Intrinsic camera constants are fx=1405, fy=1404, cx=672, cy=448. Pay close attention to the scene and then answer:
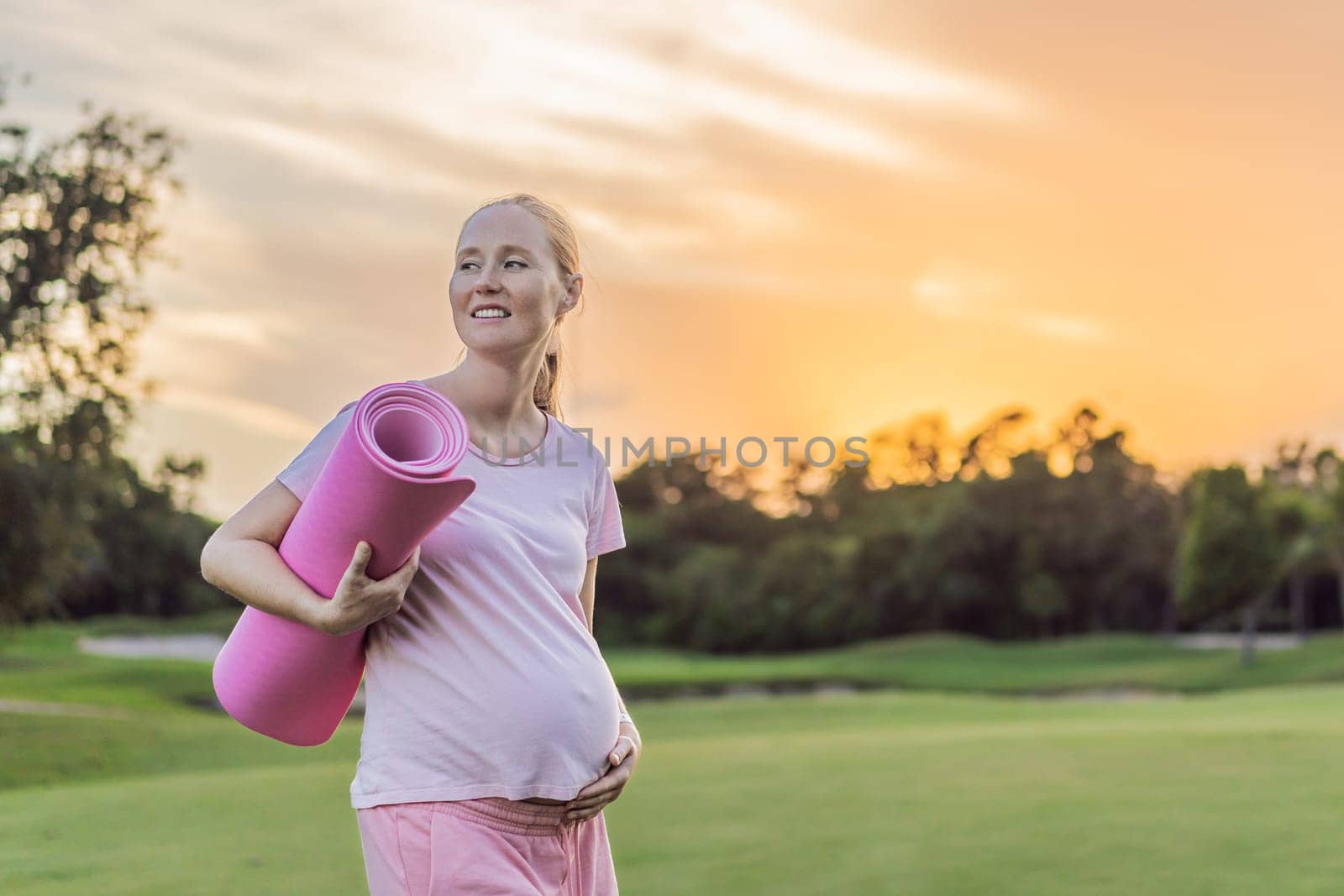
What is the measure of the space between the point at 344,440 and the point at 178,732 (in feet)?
60.6

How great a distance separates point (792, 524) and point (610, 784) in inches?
2417

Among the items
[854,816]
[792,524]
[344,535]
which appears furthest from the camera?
[792,524]

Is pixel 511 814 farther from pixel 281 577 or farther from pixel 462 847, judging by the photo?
pixel 281 577

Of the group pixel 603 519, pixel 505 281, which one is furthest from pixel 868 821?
pixel 505 281

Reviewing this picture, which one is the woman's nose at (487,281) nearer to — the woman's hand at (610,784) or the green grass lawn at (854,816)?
the woman's hand at (610,784)

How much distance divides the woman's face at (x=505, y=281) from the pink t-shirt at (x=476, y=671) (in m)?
0.21

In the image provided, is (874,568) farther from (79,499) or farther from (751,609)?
(79,499)

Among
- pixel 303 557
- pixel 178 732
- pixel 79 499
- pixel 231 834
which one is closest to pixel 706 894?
pixel 231 834

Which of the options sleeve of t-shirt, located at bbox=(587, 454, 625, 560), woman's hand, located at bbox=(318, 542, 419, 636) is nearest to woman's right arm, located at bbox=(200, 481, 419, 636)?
woman's hand, located at bbox=(318, 542, 419, 636)

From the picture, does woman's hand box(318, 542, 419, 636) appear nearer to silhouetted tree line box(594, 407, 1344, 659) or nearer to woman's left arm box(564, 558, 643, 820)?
woman's left arm box(564, 558, 643, 820)

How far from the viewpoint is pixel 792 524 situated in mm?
63406

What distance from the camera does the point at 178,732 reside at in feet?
62.0

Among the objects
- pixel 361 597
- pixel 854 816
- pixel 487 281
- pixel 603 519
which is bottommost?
pixel 854 816

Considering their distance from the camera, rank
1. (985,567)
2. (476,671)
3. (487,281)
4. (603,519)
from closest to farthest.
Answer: (476,671) → (487,281) → (603,519) → (985,567)
